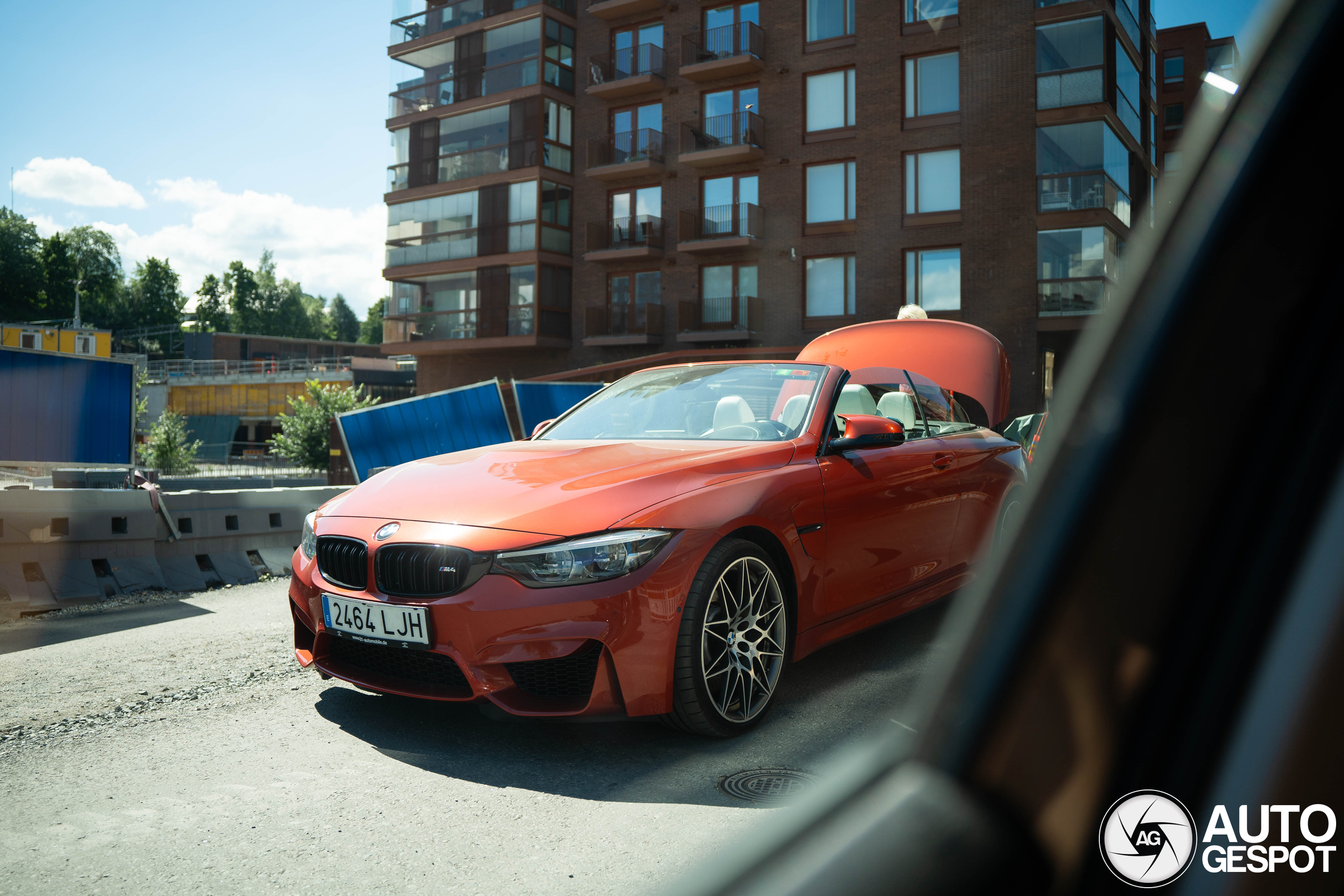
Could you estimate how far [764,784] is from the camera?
306 centimetres

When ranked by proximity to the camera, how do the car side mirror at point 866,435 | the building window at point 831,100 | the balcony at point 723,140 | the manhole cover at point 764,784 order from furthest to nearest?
1. the balcony at point 723,140
2. the building window at point 831,100
3. the car side mirror at point 866,435
4. the manhole cover at point 764,784

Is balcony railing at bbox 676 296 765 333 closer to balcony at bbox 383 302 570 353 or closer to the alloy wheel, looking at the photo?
balcony at bbox 383 302 570 353

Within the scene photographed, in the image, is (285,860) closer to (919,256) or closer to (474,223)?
(919,256)

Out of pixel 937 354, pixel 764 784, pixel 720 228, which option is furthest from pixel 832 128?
pixel 764 784

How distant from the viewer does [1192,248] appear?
77 centimetres

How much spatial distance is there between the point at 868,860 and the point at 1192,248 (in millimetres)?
547

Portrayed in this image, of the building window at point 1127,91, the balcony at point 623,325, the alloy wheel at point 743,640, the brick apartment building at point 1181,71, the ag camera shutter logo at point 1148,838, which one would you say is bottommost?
the alloy wheel at point 743,640

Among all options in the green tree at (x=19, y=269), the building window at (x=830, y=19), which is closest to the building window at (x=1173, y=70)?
the building window at (x=830, y=19)

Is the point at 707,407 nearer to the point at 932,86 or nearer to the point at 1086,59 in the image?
the point at 1086,59

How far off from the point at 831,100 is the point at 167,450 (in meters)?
25.7

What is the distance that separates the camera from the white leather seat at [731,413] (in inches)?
178

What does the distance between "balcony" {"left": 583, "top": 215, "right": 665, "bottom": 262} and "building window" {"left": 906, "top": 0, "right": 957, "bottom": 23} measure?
939 centimetres

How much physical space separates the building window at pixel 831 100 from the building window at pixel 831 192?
112 cm

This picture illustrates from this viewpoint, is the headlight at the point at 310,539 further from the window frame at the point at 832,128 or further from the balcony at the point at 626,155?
the balcony at the point at 626,155
